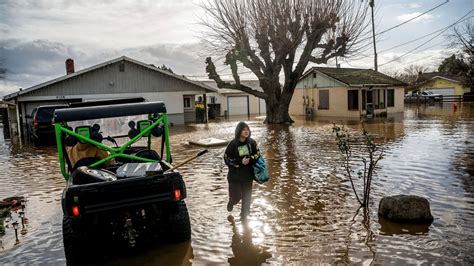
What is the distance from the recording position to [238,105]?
37562 millimetres

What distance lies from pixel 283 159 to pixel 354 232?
605 centimetres

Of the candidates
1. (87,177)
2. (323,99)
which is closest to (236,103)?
(323,99)

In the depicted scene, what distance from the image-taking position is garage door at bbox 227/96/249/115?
122 feet

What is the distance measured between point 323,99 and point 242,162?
2655 cm

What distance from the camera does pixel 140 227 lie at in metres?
4.76

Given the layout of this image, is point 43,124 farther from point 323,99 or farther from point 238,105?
point 238,105

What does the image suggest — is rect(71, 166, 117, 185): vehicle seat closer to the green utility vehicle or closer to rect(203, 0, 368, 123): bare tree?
the green utility vehicle

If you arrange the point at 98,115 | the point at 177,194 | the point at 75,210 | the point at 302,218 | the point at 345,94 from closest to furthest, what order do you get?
the point at 75,210 → the point at 177,194 → the point at 98,115 → the point at 302,218 → the point at 345,94

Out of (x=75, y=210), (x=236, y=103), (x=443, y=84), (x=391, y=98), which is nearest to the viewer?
(x=75, y=210)

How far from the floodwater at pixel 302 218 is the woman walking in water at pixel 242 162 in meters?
0.49

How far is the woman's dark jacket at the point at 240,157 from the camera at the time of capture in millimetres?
5844

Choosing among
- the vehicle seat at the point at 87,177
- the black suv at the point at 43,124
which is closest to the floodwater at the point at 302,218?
the vehicle seat at the point at 87,177

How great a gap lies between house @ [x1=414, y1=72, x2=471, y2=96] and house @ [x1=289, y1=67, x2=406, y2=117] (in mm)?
26557

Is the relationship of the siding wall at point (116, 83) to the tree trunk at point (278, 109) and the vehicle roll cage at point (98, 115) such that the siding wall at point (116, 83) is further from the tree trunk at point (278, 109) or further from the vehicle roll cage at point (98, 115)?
the vehicle roll cage at point (98, 115)
